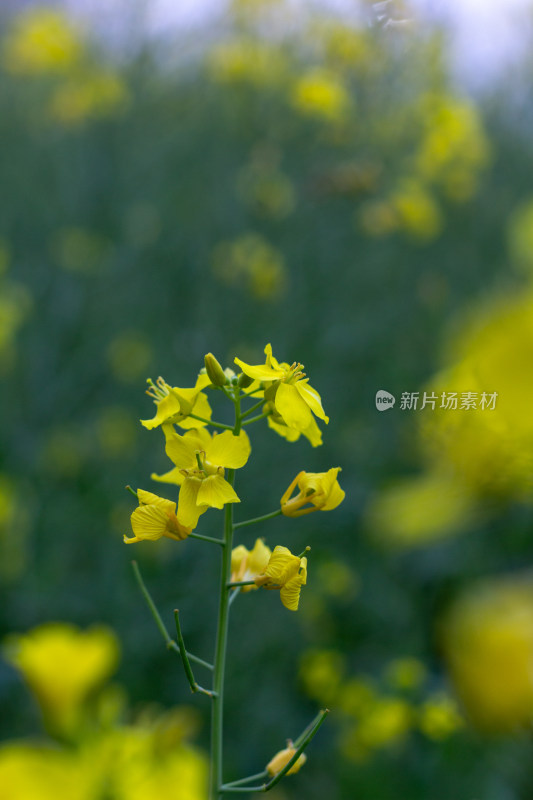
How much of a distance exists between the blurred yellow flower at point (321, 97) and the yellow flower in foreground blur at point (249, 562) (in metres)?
3.14

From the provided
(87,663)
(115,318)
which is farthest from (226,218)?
(87,663)

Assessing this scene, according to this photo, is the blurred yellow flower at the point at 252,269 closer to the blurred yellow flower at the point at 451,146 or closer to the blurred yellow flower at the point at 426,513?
the blurred yellow flower at the point at 451,146

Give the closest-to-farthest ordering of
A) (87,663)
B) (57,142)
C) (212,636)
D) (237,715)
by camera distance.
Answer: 1. (87,663)
2. (237,715)
3. (212,636)
4. (57,142)

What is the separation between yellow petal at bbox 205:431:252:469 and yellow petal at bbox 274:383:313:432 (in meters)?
0.06

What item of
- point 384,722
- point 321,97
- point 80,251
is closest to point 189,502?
point 384,722

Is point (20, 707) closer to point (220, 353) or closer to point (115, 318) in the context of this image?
point (220, 353)

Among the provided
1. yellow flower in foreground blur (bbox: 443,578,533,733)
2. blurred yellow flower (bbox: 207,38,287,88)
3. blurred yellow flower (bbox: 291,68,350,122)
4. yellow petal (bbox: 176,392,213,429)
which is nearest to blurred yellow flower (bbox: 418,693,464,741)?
yellow petal (bbox: 176,392,213,429)

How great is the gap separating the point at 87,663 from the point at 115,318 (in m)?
3.49

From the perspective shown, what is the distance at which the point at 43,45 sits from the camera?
4.67 metres

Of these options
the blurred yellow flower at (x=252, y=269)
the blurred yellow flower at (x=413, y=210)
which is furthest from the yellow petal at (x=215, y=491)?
the blurred yellow flower at (x=413, y=210)

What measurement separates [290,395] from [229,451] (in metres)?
0.09

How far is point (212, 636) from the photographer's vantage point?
2.98 m

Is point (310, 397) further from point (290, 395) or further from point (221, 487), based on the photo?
point (221, 487)

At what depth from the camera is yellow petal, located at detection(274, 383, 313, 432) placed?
71 centimetres
